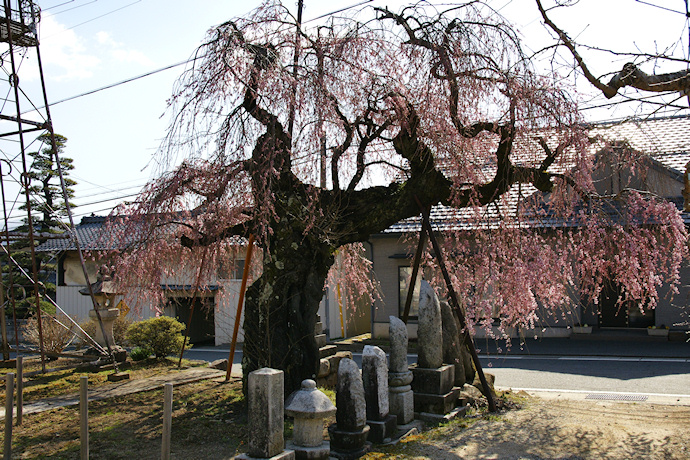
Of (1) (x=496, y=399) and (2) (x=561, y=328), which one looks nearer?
(1) (x=496, y=399)

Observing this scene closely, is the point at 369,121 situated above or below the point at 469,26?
below

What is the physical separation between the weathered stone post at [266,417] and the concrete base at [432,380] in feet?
10.3

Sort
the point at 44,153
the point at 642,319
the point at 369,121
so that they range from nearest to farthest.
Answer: the point at 369,121
the point at 642,319
the point at 44,153

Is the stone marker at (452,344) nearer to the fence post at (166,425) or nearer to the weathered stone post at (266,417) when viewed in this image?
the weathered stone post at (266,417)

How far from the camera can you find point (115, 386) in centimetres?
924

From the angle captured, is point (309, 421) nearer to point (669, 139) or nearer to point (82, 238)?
point (669, 139)

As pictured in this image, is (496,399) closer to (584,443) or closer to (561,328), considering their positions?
(584,443)

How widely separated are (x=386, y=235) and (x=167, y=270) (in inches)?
382

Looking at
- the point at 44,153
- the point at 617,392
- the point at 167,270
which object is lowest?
the point at 617,392

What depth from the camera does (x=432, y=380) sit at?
24.3 feet

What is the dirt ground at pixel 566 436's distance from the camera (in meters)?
5.95

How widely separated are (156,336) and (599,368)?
33.3 feet

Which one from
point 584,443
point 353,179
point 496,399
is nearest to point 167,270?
point 353,179

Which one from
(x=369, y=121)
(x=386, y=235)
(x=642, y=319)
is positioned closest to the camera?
(x=369, y=121)
